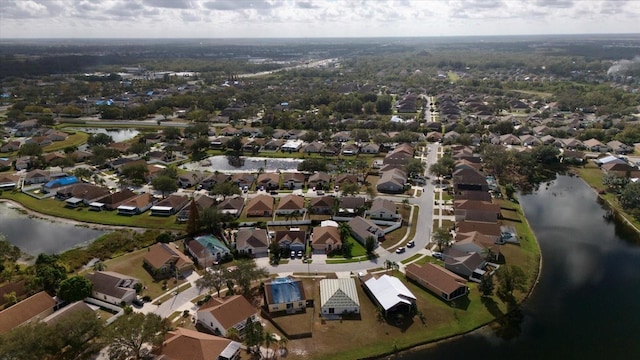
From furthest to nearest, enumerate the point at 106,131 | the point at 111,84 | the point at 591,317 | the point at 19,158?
the point at 111,84 < the point at 106,131 < the point at 19,158 < the point at 591,317

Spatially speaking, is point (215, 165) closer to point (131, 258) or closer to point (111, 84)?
point (131, 258)

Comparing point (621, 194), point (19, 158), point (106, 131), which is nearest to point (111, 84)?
point (106, 131)

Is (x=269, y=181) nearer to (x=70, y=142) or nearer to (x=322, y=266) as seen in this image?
(x=322, y=266)

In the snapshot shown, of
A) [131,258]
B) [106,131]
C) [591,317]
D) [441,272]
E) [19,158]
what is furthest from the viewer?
[106,131]

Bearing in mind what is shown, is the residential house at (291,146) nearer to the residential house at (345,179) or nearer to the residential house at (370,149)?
the residential house at (370,149)

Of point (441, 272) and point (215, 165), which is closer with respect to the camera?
point (441, 272)

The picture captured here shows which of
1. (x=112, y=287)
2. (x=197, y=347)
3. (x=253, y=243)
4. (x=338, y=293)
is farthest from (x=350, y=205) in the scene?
(x=197, y=347)

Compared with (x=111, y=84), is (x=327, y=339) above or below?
below
